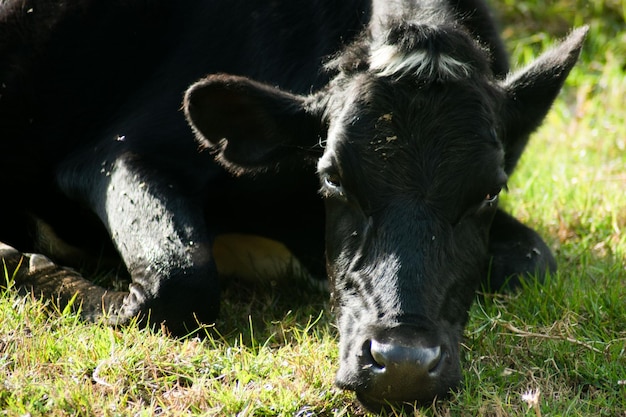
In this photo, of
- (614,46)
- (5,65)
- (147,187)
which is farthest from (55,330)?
(614,46)

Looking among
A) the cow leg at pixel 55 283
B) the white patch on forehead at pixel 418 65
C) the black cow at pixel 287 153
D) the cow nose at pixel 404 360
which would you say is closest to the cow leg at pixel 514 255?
the black cow at pixel 287 153

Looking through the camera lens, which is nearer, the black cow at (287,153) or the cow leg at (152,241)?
the black cow at (287,153)

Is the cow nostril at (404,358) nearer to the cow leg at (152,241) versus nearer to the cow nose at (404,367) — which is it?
the cow nose at (404,367)

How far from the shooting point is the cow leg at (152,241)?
4.82 m

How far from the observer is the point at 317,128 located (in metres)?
4.75

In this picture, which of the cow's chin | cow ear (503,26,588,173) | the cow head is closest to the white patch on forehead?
the cow head

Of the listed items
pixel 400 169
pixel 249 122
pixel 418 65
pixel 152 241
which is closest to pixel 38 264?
pixel 152 241

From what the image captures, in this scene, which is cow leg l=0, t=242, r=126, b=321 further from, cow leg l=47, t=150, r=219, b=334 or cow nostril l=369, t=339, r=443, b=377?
cow nostril l=369, t=339, r=443, b=377

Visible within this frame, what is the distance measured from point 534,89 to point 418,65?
2.43ft

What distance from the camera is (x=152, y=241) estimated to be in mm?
5047

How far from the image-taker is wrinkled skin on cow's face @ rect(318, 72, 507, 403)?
12.8 feet

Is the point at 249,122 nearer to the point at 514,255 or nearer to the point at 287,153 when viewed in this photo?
the point at 287,153

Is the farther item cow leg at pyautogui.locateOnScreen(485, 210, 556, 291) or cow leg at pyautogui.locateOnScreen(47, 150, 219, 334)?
cow leg at pyautogui.locateOnScreen(485, 210, 556, 291)

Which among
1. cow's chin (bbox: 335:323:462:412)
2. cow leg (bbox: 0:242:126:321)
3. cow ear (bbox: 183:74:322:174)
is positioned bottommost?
cow's chin (bbox: 335:323:462:412)
